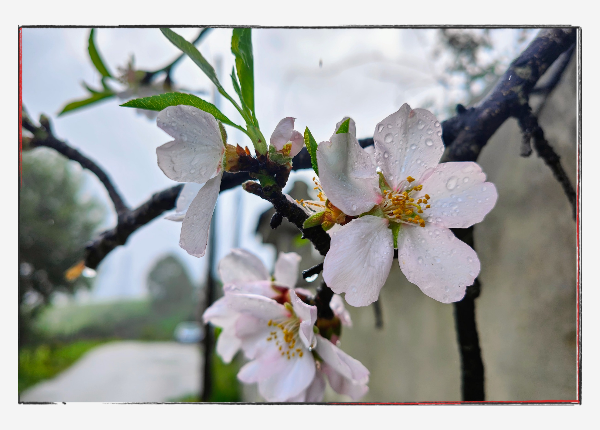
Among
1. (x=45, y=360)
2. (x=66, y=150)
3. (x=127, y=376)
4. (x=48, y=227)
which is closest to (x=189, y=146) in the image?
(x=66, y=150)

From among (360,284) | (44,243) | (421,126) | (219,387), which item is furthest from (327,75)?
(219,387)

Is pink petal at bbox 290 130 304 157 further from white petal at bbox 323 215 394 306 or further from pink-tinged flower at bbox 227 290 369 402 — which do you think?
pink-tinged flower at bbox 227 290 369 402

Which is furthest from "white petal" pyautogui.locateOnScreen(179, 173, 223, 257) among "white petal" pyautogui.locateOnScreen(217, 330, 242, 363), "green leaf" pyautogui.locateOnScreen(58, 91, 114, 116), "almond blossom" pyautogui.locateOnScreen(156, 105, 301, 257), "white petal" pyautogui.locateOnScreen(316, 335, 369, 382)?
"green leaf" pyautogui.locateOnScreen(58, 91, 114, 116)

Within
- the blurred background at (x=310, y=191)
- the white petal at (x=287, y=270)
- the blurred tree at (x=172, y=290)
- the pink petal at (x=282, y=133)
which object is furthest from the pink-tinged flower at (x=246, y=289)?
the blurred tree at (x=172, y=290)

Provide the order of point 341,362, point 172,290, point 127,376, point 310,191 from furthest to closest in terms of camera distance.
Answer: point 172,290
point 127,376
point 310,191
point 341,362

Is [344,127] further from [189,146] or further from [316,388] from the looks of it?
[316,388]
